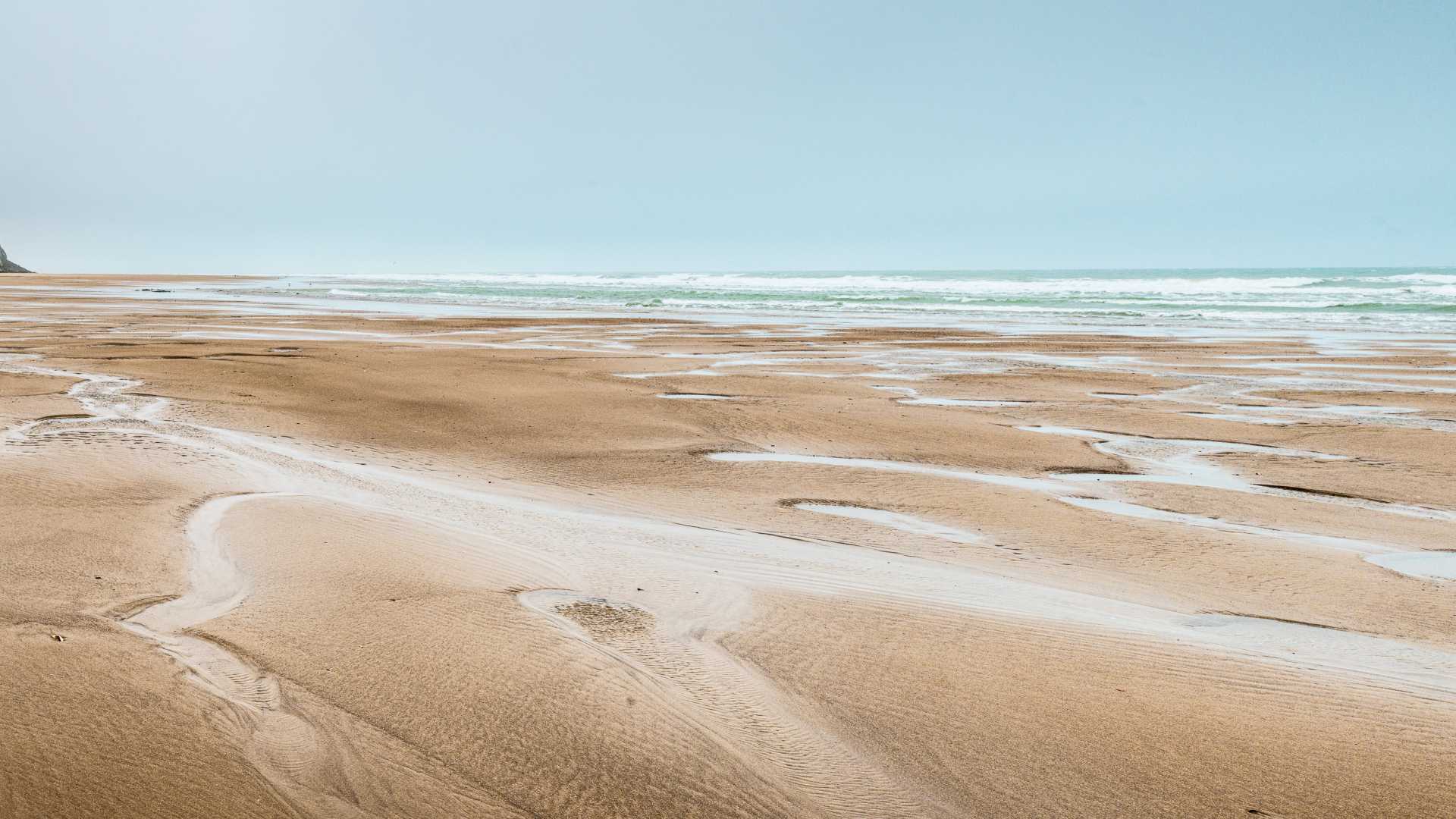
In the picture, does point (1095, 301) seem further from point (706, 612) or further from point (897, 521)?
point (706, 612)

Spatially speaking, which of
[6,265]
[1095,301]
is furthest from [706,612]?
[6,265]

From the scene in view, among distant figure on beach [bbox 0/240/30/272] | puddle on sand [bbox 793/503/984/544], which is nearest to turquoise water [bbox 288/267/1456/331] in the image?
puddle on sand [bbox 793/503/984/544]

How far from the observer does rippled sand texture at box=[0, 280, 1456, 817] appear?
8.93 feet

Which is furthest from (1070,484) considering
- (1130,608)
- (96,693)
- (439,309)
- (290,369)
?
(439,309)

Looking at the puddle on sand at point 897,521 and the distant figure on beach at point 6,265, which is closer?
the puddle on sand at point 897,521

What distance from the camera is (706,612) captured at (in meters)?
4.21

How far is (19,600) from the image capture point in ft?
11.8

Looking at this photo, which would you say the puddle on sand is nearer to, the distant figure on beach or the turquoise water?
the turquoise water

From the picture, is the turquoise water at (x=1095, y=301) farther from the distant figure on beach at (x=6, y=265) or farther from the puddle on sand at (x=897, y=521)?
the distant figure on beach at (x=6, y=265)

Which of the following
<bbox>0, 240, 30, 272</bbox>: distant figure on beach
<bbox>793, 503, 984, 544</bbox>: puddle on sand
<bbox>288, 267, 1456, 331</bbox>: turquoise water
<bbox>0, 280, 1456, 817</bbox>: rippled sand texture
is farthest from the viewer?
<bbox>0, 240, 30, 272</bbox>: distant figure on beach

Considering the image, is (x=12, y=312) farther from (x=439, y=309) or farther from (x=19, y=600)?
(x=19, y=600)

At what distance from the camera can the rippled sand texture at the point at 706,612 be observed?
272 centimetres

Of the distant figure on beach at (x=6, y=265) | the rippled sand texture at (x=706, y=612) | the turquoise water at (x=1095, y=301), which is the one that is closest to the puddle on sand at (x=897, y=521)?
the rippled sand texture at (x=706, y=612)

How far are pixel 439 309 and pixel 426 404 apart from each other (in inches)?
1110
